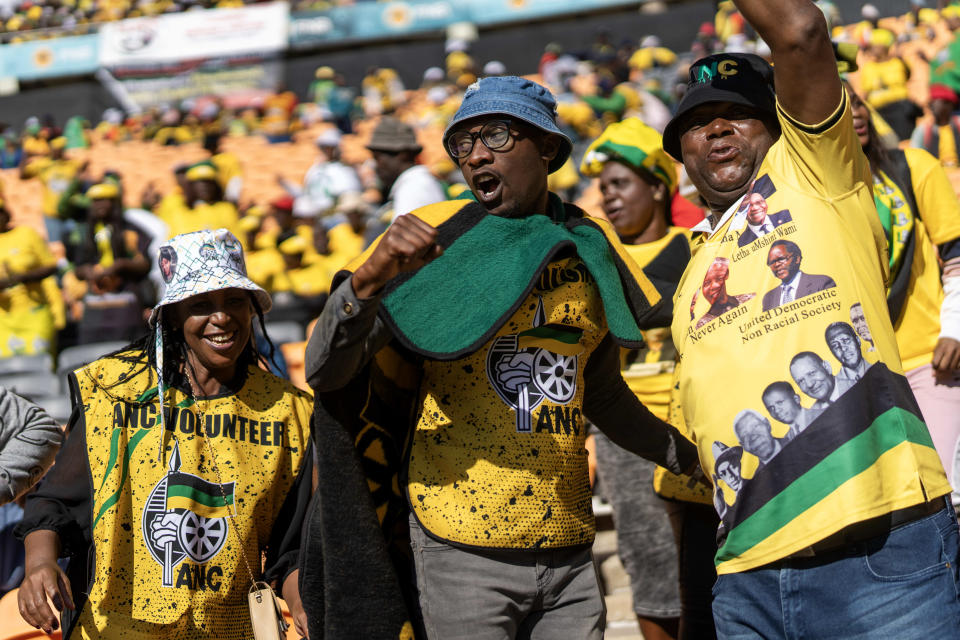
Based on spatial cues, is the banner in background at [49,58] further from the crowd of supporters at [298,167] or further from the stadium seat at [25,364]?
the stadium seat at [25,364]

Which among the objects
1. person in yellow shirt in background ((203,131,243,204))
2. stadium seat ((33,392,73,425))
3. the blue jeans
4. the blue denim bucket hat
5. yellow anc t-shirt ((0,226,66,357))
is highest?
person in yellow shirt in background ((203,131,243,204))

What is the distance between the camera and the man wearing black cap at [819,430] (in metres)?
2.19

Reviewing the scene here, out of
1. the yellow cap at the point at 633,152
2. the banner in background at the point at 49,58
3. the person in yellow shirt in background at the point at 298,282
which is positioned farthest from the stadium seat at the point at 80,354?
the banner in background at the point at 49,58

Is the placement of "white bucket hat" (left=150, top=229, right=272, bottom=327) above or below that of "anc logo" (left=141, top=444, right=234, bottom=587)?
above

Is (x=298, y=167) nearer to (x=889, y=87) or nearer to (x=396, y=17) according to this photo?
(x=396, y=17)

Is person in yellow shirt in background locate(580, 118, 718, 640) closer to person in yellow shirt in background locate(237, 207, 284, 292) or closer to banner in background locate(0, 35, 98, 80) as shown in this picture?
person in yellow shirt in background locate(237, 207, 284, 292)

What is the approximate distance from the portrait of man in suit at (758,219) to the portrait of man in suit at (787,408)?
1.12 ft

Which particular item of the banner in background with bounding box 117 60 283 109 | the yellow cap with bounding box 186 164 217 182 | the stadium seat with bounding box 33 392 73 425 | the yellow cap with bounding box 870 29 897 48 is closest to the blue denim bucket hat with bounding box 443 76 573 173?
A: the stadium seat with bounding box 33 392 73 425

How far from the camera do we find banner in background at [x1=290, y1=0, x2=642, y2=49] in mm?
27594

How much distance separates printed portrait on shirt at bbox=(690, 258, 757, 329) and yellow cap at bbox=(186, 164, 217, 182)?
8373mm

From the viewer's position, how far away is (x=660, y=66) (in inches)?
806

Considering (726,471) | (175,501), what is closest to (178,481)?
(175,501)

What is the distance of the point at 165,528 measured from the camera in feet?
10.2

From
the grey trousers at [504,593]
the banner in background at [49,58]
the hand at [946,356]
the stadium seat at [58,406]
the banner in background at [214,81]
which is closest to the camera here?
the grey trousers at [504,593]
